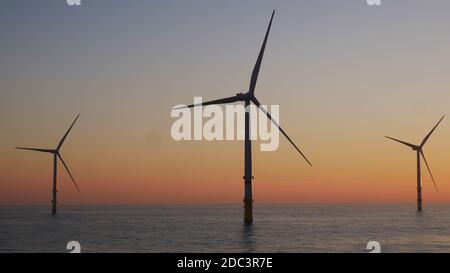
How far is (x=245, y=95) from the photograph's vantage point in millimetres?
119188
